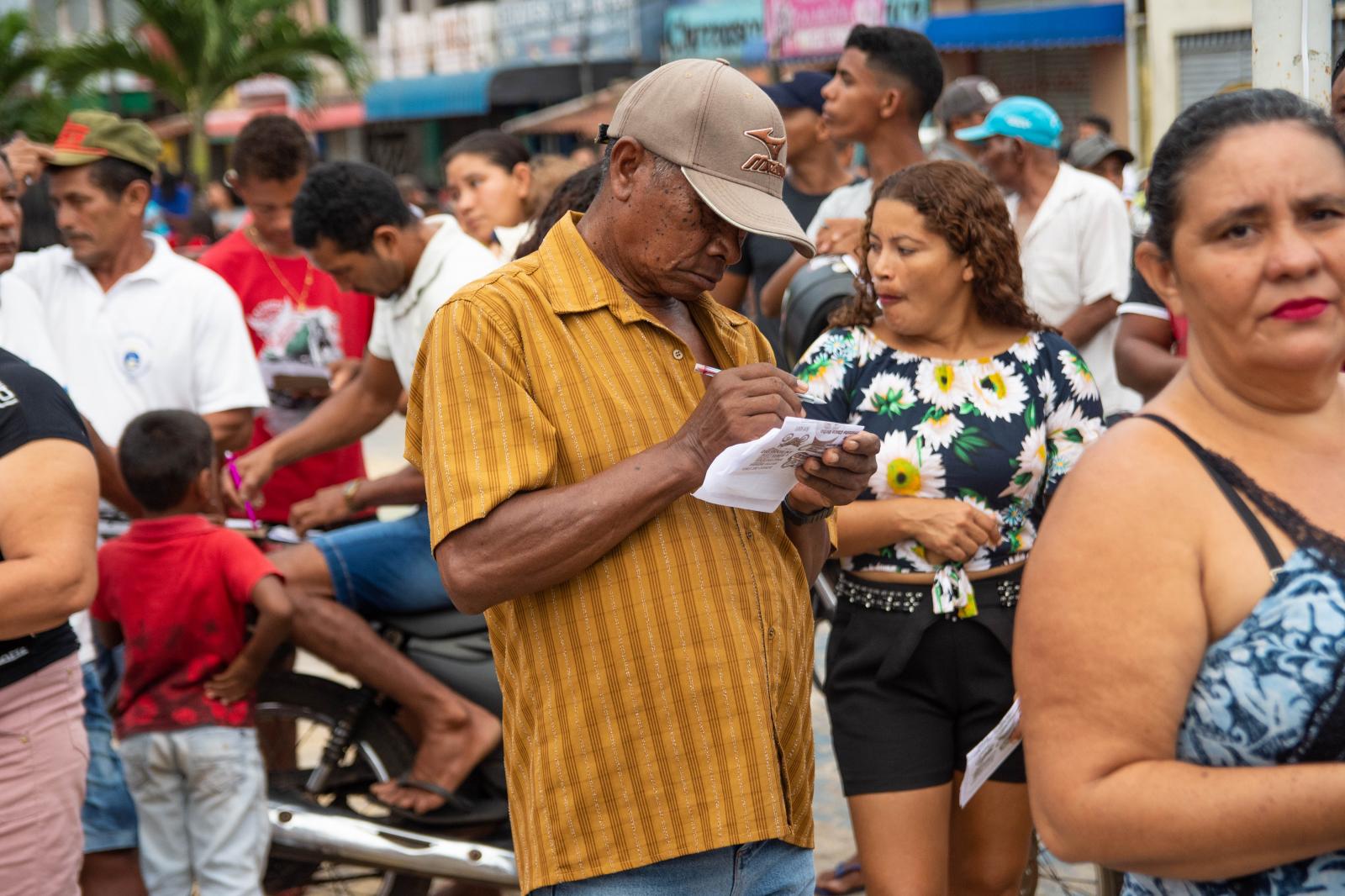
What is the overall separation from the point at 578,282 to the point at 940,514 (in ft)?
3.98

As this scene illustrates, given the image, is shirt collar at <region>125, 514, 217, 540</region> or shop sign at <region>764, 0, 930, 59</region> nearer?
shirt collar at <region>125, 514, 217, 540</region>

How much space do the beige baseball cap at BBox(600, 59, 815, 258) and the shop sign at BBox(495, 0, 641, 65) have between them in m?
24.8

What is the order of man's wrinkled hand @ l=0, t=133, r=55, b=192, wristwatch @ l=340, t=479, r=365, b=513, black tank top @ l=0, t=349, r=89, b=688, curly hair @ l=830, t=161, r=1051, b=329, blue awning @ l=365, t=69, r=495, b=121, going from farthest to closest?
1. blue awning @ l=365, t=69, r=495, b=121
2. man's wrinkled hand @ l=0, t=133, r=55, b=192
3. wristwatch @ l=340, t=479, r=365, b=513
4. curly hair @ l=830, t=161, r=1051, b=329
5. black tank top @ l=0, t=349, r=89, b=688

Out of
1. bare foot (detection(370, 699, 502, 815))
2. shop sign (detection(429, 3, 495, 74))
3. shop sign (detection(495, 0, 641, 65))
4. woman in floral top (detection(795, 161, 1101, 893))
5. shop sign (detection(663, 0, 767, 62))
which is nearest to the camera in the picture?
woman in floral top (detection(795, 161, 1101, 893))

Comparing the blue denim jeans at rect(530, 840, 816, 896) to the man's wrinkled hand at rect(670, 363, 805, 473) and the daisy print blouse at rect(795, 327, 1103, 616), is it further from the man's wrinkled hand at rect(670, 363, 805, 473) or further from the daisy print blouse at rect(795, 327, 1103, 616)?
the daisy print blouse at rect(795, 327, 1103, 616)

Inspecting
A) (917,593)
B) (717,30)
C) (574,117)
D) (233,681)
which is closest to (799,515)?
(917,593)

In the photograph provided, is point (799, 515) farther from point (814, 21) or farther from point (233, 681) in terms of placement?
point (814, 21)

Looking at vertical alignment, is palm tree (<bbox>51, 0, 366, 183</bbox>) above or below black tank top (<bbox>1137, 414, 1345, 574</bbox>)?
above

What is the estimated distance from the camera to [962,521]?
329cm

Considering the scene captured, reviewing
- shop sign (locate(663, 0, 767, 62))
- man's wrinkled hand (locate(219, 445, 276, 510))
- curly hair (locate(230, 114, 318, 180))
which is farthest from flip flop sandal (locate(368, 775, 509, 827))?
shop sign (locate(663, 0, 767, 62))

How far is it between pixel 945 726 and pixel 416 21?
31.2 meters

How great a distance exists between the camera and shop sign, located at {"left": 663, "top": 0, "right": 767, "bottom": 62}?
78.5 ft

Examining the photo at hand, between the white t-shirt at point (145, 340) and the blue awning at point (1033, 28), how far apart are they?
1543 centimetres

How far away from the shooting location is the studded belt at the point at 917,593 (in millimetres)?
3379
